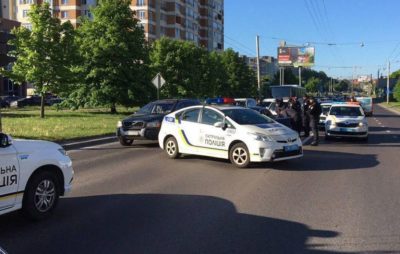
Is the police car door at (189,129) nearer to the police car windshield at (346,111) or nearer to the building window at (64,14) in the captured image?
the police car windshield at (346,111)

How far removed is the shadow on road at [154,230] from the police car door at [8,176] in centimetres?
40

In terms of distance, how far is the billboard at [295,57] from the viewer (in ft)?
300

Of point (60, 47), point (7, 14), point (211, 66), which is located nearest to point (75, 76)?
point (60, 47)

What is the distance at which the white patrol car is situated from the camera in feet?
21.0

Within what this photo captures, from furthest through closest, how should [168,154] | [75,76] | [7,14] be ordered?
[7,14] < [75,76] < [168,154]

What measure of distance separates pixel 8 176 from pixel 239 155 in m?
6.65

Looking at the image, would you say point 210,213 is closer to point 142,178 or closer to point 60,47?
point 142,178

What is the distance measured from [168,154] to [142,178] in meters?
3.51

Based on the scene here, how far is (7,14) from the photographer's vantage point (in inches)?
3752

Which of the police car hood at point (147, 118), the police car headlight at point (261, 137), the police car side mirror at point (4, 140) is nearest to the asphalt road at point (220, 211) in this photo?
the police car headlight at point (261, 137)

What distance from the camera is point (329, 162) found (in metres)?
13.1

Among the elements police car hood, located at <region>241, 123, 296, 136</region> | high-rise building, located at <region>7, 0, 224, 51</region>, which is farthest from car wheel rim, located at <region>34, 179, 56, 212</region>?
high-rise building, located at <region>7, 0, 224, 51</region>

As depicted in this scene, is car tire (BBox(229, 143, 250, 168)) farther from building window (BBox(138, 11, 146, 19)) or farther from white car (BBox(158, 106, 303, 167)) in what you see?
building window (BBox(138, 11, 146, 19))

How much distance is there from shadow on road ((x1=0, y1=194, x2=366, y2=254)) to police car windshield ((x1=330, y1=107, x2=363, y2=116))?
14.3 metres
